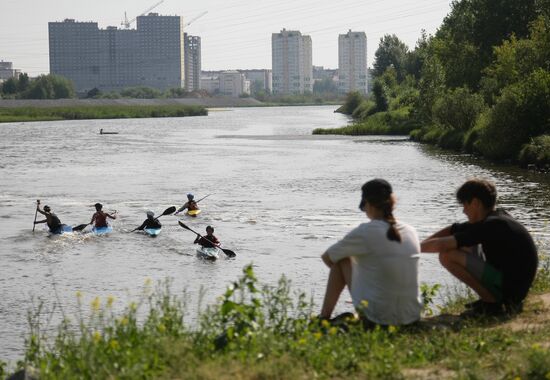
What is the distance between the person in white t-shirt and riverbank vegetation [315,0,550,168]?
1316 inches

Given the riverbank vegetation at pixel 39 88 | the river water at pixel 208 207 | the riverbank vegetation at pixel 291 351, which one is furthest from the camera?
the riverbank vegetation at pixel 39 88

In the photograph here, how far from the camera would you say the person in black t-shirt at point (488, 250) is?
844cm

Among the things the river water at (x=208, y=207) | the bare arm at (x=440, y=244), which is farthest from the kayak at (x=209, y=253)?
the bare arm at (x=440, y=244)

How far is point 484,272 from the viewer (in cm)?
859

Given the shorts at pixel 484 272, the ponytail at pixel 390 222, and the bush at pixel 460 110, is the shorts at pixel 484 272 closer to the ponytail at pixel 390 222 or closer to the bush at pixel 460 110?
the ponytail at pixel 390 222

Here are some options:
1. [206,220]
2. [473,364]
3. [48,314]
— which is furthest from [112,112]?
[473,364]

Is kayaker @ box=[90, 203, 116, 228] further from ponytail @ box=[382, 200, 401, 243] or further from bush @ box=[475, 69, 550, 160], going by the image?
bush @ box=[475, 69, 550, 160]

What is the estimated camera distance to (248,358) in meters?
6.81

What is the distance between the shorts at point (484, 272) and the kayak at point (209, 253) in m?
11.9

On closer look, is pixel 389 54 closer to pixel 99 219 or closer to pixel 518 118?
pixel 518 118

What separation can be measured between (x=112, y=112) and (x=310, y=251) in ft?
397

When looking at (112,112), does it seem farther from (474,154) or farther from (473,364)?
(473,364)

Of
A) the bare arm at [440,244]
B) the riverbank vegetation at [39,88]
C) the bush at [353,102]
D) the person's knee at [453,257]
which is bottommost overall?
the person's knee at [453,257]

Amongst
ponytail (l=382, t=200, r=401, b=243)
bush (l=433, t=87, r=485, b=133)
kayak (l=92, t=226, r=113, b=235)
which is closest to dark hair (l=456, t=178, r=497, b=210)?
ponytail (l=382, t=200, r=401, b=243)
